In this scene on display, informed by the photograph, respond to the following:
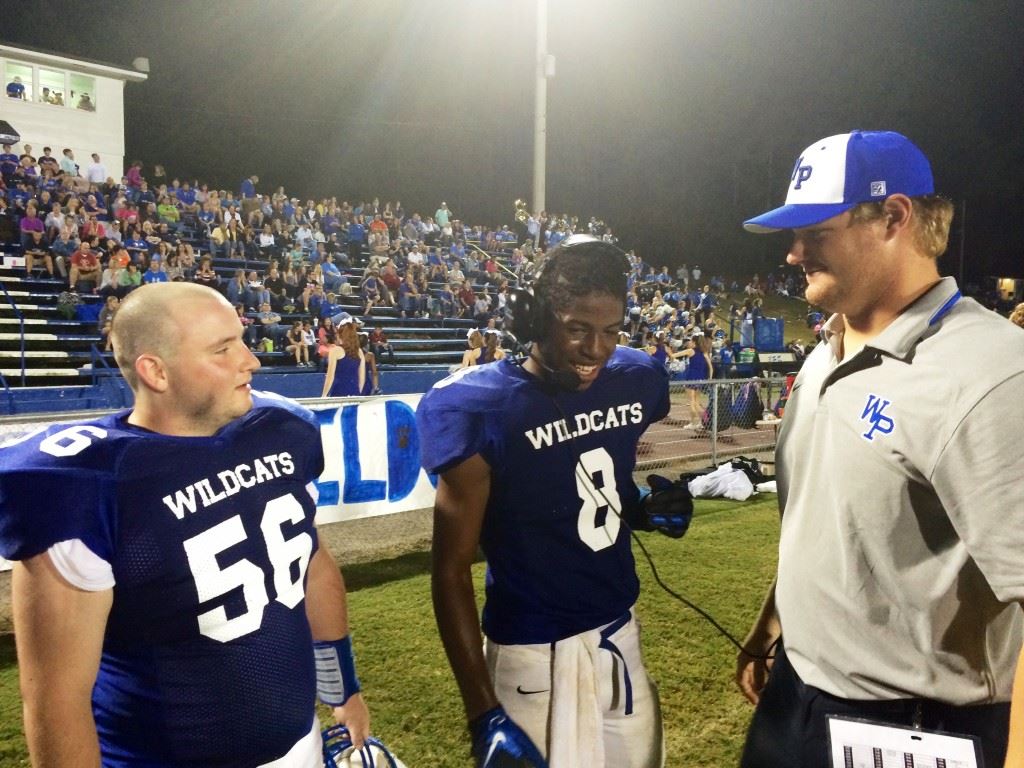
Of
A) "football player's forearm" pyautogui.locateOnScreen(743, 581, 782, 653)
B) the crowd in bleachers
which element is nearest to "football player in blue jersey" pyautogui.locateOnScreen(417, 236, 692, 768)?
"football player's forearm" pyautogui.locateOnScreen(743, 581, 782, 653)

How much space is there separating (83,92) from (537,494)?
2728 centimetres

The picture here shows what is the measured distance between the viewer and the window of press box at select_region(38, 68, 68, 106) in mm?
23203

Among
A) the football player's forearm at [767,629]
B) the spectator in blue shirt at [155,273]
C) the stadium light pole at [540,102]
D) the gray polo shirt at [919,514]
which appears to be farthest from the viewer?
the stadium light pole at [540,102]

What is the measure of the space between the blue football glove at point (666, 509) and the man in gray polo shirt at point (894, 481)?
42 cm

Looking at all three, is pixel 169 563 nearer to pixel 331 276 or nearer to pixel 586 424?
pixel 586 424

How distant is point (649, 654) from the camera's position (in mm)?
4469

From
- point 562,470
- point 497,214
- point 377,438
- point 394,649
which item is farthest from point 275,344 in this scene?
point 497,214

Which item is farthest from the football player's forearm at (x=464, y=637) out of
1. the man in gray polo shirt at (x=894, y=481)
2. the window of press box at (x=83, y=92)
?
the window of press box at (x=83, y=92)

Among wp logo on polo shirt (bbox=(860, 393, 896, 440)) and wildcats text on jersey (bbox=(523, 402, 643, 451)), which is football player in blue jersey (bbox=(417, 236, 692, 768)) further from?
wp logo on polo shirt (bbox=(860, 393, 896, 440))

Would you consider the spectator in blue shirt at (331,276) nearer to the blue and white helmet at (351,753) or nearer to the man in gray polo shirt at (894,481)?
the blue and white helmet at (351,753)

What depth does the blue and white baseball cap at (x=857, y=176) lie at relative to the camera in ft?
5.86

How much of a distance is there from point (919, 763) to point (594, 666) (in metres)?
0.84

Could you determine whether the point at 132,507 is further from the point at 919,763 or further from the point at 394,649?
the point at 394,649

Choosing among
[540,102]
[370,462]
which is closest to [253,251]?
[540,102]
